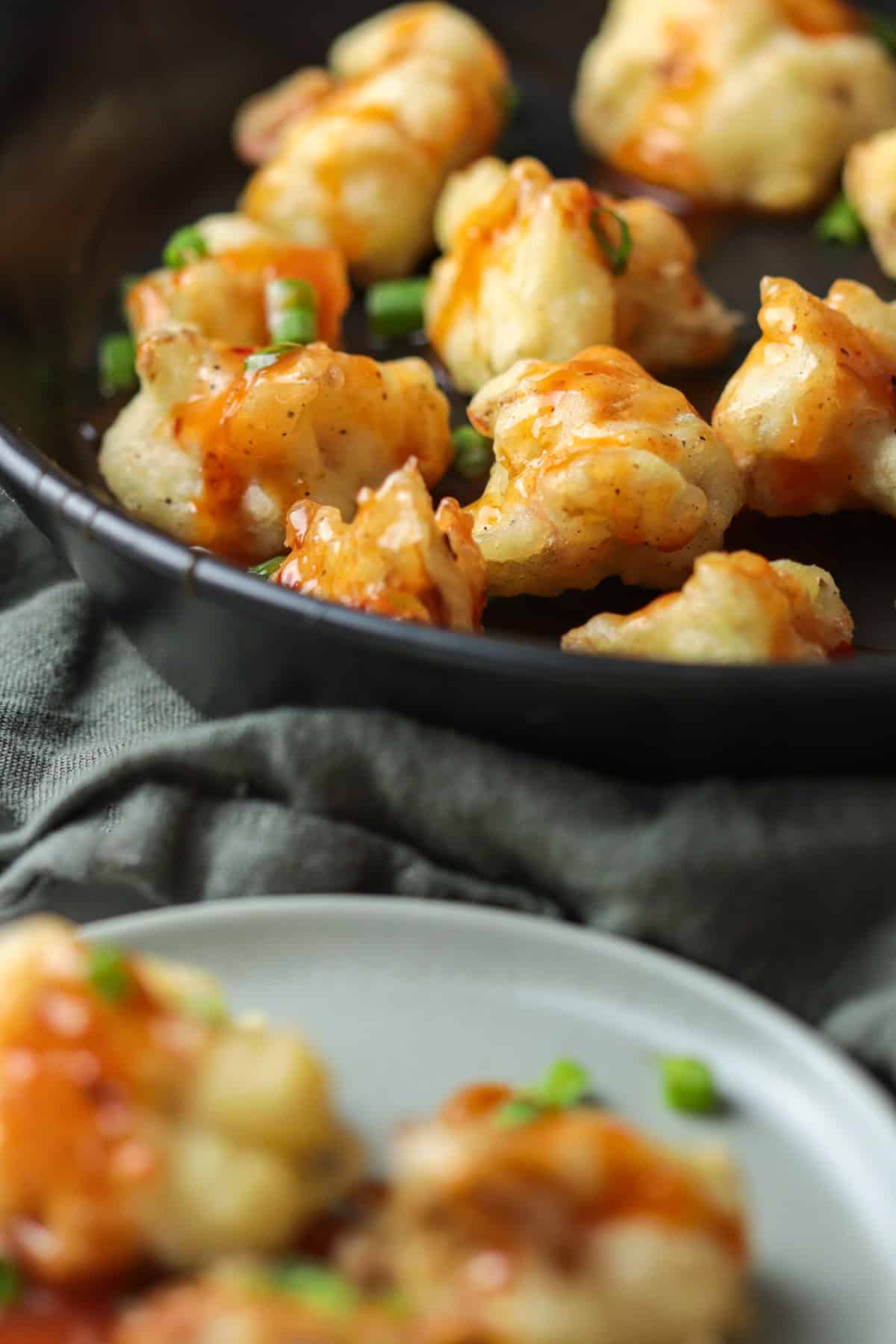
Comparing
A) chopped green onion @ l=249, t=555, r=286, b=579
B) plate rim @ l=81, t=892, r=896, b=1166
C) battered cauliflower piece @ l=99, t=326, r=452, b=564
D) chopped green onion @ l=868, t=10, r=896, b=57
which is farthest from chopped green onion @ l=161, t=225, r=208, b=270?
chopped green onion @ l=868, t=10, r=896, b=57

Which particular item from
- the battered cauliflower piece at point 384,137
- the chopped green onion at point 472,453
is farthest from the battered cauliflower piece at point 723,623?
the battered cauliflower piece at point 384,137

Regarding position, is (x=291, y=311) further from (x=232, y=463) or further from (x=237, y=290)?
(x=232, y=463)

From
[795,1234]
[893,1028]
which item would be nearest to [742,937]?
[893,1028]

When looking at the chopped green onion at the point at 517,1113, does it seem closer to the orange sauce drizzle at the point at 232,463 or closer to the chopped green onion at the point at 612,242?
the orange sauce drizzle at the point at 232,463

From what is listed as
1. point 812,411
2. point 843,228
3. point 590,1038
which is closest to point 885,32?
point 843,228

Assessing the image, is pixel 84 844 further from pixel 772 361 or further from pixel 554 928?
pixel 772 361

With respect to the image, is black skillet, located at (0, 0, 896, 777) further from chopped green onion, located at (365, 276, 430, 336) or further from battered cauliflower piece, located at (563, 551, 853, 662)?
Result: chopped green onion, located at (365, 276, 430, 336)

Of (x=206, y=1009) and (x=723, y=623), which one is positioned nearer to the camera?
(x=206, y=1009)

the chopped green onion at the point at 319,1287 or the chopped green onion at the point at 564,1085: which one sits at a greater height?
the chopped green onion at the point at 319,1287
